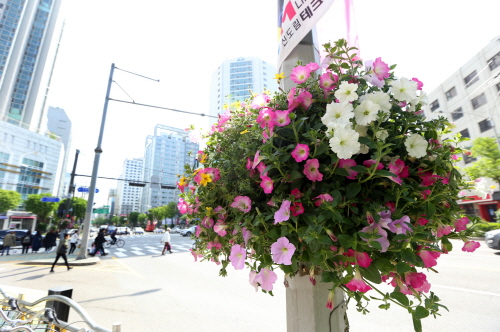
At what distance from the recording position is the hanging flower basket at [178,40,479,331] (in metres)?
0.85

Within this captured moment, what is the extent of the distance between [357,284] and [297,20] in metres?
1.48

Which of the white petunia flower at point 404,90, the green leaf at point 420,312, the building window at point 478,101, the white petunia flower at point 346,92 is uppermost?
the building window at point 478,101

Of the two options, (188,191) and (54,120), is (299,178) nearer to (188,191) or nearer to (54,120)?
(188,191)

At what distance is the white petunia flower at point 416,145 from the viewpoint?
3.00ft

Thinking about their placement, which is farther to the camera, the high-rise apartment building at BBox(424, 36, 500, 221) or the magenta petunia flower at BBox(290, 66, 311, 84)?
the high-rise apartment building at BBox(424, 36, 500, 221)

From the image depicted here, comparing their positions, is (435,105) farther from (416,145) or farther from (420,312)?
(420,312)

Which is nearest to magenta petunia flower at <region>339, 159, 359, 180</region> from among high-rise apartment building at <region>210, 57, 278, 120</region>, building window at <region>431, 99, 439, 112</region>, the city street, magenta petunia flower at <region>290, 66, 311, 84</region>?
magenta petunia flower at <region>290, 66, 311, 84</region>

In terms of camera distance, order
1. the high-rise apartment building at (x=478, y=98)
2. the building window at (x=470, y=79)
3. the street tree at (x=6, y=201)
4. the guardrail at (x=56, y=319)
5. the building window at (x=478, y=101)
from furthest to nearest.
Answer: the street tree at (x=6, y=201)
the building window at (x=470, y=79)
the building window at (x=478, y=101)
the high-rise apartment building at (x=478, y=98)
the guardrail at (x=56, y=319)

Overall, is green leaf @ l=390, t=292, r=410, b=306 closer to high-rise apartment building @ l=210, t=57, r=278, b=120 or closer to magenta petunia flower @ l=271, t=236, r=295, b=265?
magenta petunia flower @ l=271, t=236, r=295, b=265

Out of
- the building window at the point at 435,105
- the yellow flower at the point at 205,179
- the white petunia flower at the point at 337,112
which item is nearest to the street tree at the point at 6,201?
the yellow flower at the point at 205,179

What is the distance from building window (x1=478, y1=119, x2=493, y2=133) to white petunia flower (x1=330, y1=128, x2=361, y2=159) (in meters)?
30.0

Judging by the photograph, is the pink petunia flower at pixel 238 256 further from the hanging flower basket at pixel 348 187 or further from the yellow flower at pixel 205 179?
the yellow flower at pixel 205 179

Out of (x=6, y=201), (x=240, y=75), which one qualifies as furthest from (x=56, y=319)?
(x=240, y=75)

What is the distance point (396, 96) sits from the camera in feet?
3.39
